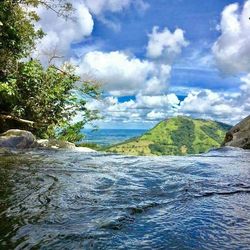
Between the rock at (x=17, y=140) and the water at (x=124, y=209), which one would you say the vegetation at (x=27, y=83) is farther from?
the water at (x=124, y=209)

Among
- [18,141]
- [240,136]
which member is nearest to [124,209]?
[18,141]

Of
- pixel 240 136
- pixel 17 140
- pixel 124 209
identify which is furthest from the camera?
pixel 240 136

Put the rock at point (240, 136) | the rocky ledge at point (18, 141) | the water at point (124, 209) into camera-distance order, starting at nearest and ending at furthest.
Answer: the water at point (124, 209)
the rocky ledge at point (18, 141)
the rock at point (240, 136)

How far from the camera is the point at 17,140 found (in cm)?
2250

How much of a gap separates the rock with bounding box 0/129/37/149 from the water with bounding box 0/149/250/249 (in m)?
9.10

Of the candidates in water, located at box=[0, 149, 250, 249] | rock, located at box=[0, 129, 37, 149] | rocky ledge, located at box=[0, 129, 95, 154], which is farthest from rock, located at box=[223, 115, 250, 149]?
rock, located at box=[0, 129, 37, 149]

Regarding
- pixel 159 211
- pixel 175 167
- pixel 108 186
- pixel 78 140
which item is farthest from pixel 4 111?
pixel 159 211

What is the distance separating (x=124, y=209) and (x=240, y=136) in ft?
69.3

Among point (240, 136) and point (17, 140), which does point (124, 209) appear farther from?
point (240, 136)

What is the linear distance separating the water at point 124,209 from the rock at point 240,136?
43.5 feet

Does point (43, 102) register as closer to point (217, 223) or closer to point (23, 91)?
point (23, 91)

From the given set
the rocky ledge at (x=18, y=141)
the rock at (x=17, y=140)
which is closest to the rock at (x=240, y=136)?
the rocky ledge at (x=18, y=141)

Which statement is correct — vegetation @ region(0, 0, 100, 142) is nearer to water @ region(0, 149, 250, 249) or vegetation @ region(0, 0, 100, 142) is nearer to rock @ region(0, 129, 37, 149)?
rock @ region(0, 129, 37, 149)

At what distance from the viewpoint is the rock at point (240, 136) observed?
83.7 feet
